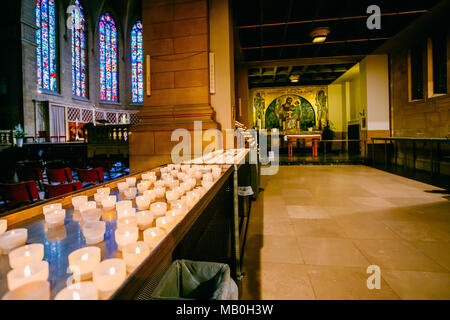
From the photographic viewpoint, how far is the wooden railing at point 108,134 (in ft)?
29.3

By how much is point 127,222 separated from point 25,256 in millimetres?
327

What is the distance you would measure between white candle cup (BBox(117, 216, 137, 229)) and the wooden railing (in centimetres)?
853

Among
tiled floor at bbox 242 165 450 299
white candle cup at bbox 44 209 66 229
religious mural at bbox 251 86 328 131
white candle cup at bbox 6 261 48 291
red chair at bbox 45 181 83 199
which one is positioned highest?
religious mural at bbox 251 86 328 131

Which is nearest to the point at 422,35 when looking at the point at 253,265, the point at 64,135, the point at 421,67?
the point at 421,67

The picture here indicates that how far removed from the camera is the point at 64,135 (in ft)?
49.4

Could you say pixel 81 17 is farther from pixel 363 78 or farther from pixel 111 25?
pixel 363 78

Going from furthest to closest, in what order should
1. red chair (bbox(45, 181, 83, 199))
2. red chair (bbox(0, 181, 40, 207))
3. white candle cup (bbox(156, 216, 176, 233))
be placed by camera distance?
1. red chair (bbox(0, 181, 40, 207))
2. red chair (bbox(45, 181, 83, 199))
3. white candle cup (bbox(156, 216, 176, 233))

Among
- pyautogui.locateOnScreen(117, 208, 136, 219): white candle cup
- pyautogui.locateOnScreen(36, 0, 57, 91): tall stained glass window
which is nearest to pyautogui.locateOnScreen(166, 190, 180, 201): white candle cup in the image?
pyautogui.locateOnScreen(117, 208, 136, 219): white candle cup

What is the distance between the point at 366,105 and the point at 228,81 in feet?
24.6

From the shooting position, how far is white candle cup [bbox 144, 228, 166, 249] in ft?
2.70

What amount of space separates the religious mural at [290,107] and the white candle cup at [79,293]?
52.7 feet

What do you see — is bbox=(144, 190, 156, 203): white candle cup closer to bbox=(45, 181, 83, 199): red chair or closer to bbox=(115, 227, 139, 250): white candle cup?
bbox=(115, 227, 139, 250): white candle cup

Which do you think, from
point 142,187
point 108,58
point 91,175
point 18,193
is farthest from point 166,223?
point 108,58

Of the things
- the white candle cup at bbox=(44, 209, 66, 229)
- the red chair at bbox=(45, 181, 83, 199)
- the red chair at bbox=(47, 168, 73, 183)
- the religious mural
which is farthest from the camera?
the religious mural
